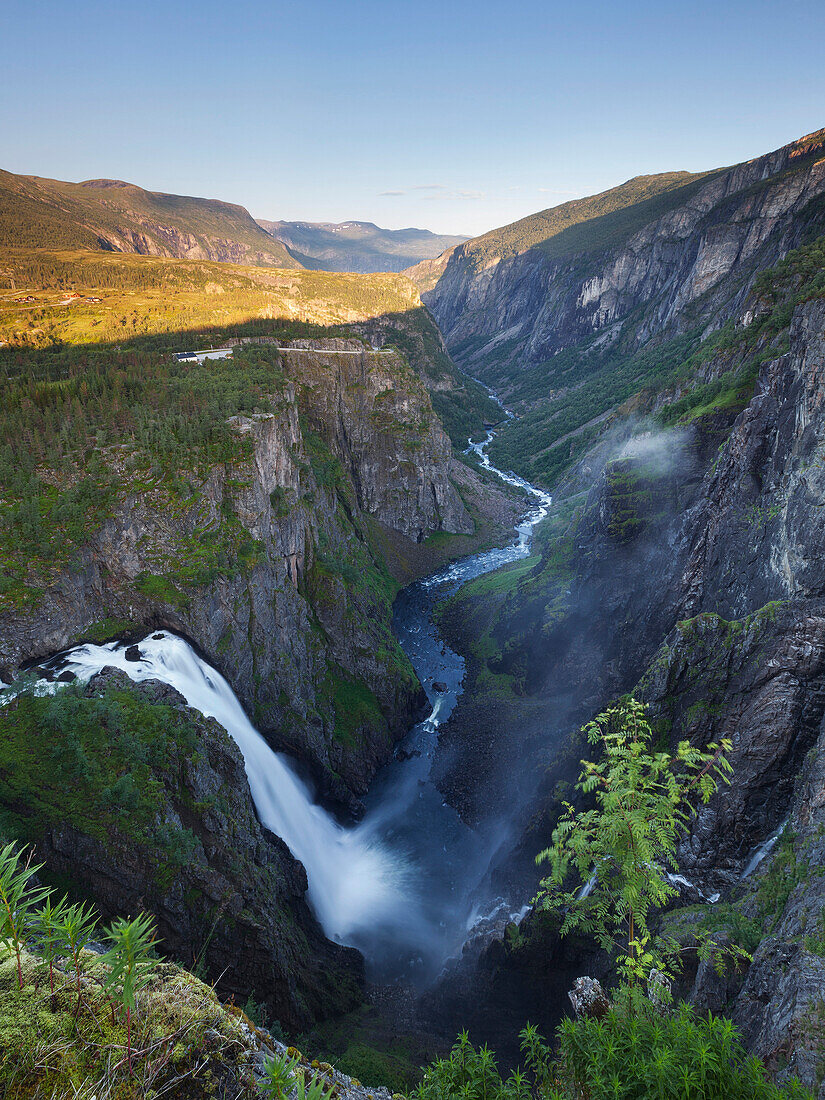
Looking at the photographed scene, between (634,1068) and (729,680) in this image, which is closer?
(634,1068)

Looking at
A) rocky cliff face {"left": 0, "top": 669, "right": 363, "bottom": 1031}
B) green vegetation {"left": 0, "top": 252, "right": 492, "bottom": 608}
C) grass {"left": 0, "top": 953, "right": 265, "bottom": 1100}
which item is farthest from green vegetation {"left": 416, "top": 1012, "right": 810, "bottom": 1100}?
green vegetation {"left": 0, "top": 252, "right": 492, "bottom": 608}

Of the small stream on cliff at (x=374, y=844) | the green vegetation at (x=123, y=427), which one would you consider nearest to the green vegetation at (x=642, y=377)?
the green vegetation at (x=123, y=427)

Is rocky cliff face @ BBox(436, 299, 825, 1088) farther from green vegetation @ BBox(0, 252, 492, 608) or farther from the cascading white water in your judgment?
green vegetation @ BBox(0, 252, 492, 608)

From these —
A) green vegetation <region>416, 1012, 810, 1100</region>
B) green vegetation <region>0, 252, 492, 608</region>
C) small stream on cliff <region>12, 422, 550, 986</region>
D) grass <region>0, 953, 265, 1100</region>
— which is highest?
green vegetation <region>0, 252, 492, 608</region>

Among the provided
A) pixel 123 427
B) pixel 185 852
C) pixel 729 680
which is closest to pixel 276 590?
pixel 123 427

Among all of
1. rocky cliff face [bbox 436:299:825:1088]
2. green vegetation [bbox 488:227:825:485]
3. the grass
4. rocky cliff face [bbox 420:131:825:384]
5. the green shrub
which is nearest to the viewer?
the grass

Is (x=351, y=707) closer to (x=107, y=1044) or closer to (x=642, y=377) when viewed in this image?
(x=107, y=1044)
